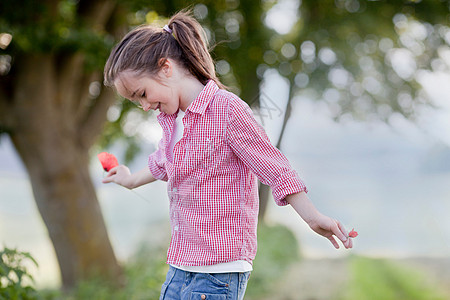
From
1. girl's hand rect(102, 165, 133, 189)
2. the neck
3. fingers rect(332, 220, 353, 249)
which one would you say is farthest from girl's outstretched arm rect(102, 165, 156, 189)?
fingers rect(332, 220, 353, 249)

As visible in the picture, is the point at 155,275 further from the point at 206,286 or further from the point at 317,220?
the point at 317,220

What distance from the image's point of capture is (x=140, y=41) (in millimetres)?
1808

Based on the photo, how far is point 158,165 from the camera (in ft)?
6.69

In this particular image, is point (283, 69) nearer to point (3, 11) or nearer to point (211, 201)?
point (3, 11)

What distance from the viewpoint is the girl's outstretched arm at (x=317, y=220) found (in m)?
1.59

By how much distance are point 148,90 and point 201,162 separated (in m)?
0.28

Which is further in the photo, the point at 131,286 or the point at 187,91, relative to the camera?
the point at 131,286

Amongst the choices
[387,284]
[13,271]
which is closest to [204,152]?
[13,271]

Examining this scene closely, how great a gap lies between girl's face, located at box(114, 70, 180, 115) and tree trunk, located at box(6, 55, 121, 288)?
391 centimetres

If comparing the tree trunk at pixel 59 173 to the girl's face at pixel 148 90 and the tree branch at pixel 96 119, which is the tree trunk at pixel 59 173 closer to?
the tree branch at pixel 96 119

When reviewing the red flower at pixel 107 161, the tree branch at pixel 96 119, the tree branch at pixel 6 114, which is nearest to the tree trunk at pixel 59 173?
the tree branch at pixel 6 114

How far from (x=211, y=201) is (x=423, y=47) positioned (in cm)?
764

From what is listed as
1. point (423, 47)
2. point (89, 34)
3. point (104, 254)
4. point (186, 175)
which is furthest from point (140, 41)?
point (423, 47)

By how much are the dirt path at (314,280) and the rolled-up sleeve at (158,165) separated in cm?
446
